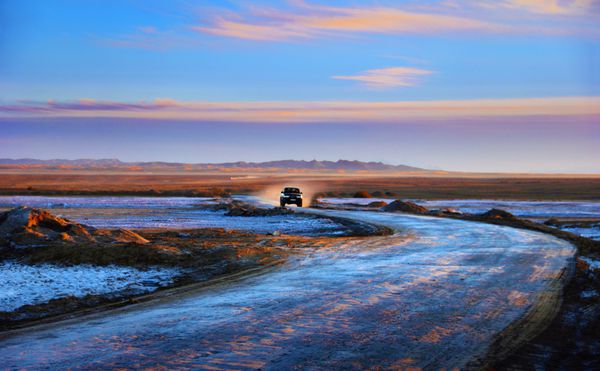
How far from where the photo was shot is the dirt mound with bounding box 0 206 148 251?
64.6 feet

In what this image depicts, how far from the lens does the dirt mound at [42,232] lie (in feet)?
64.6

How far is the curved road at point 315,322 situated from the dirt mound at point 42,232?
730cm

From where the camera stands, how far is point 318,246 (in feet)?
77.3

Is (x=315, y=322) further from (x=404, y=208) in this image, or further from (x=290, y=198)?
(x=290, y=198)

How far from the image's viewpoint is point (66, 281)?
1469 centimetres

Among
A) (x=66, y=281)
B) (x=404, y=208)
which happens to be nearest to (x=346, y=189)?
(x=404, y=208)

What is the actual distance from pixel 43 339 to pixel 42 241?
429 inches

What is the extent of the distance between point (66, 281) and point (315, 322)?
6.65m

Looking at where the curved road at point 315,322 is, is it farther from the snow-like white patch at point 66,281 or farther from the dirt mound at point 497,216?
the dirt mound at point 497,216

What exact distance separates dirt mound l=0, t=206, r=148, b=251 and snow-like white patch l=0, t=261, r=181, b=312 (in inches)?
112

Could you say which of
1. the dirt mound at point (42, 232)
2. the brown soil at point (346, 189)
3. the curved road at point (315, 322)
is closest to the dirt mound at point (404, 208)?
the dirt mound at point (42, 232)

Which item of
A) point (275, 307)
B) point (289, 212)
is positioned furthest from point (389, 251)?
point (289, 212)

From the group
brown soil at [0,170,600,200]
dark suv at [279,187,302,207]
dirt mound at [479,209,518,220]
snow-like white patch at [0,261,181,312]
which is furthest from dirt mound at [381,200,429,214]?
brown soil at [0,170,600,200]

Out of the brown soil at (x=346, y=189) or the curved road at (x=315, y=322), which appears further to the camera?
the brown soil at (x=346, y=189)
